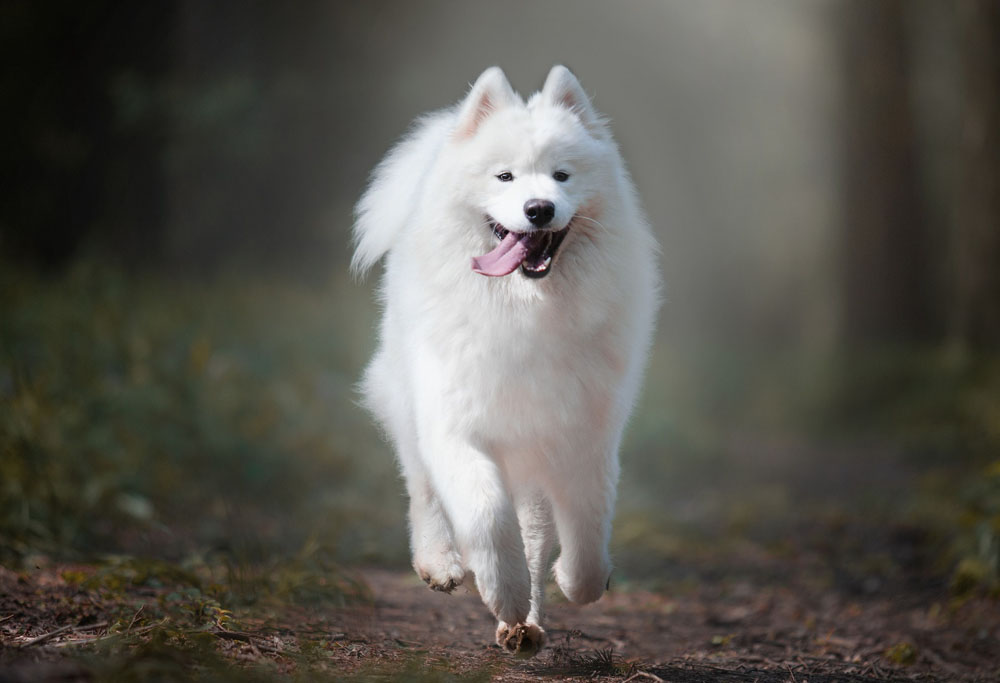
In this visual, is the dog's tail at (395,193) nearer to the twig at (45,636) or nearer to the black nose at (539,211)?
the black nose at (539,211)

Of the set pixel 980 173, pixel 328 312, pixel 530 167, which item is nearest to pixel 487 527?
pixel 530 167

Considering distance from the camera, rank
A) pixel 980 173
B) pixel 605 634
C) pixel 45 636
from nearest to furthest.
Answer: pixel 45 636, pixel 605 634, pixel 980 173

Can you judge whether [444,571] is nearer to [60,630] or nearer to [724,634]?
[60,630]

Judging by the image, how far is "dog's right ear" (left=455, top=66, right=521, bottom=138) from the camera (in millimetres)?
3445

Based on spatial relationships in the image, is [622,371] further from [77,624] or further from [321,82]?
[321,82]

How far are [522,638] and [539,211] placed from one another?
1459 millimetres

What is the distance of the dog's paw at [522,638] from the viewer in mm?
3410

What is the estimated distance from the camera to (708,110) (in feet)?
75.1

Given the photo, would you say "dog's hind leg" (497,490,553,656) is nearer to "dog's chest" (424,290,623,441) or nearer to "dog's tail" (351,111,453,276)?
"dog's chest" (424,290,623,441)

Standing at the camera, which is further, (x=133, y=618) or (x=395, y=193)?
(x=395, y=193)

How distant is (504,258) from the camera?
3.20 m

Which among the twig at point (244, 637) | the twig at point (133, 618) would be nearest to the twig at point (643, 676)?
the twig at point (244, 637)

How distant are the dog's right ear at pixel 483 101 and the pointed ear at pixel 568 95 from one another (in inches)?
5.7

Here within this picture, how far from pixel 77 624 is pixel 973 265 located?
7.98m
